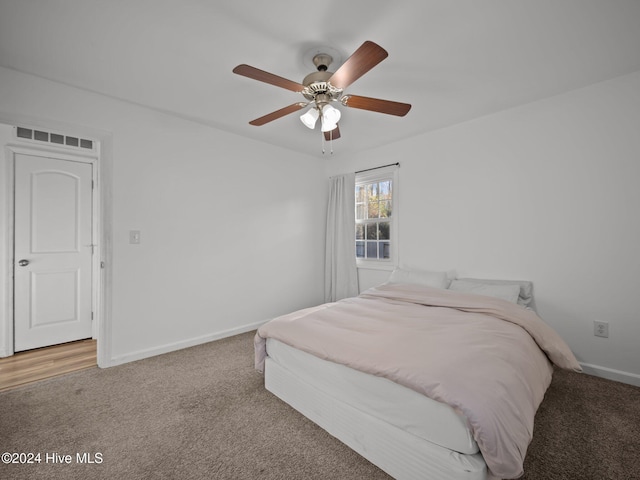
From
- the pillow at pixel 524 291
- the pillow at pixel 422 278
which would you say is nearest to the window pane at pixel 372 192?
the pillow at pixel 422 278

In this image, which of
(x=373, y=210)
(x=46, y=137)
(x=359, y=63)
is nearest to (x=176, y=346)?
(x=46, y=137)

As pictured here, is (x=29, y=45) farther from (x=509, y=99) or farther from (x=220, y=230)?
(x=509, y=99)

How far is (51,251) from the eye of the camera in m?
3.07

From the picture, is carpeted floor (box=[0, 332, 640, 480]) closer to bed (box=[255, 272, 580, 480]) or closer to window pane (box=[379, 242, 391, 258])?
bed (box=[255, 272, 580, 480])

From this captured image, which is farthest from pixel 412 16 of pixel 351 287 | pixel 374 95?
pixel 351 287

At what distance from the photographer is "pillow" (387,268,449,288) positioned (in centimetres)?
302

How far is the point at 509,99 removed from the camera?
8.44 ft

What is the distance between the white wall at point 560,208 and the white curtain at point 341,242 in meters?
1.16

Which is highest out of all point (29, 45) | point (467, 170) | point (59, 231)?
point (29, 45)

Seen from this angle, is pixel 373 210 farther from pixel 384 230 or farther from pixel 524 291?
pixel 524 291

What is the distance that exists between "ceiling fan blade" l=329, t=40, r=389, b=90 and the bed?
1542 mm

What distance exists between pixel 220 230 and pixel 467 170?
2.82 m

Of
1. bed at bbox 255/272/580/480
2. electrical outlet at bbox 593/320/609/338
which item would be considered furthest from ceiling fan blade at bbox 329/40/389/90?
electrical outlet at bbox 593/320/609/338

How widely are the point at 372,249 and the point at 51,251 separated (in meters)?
3.75
